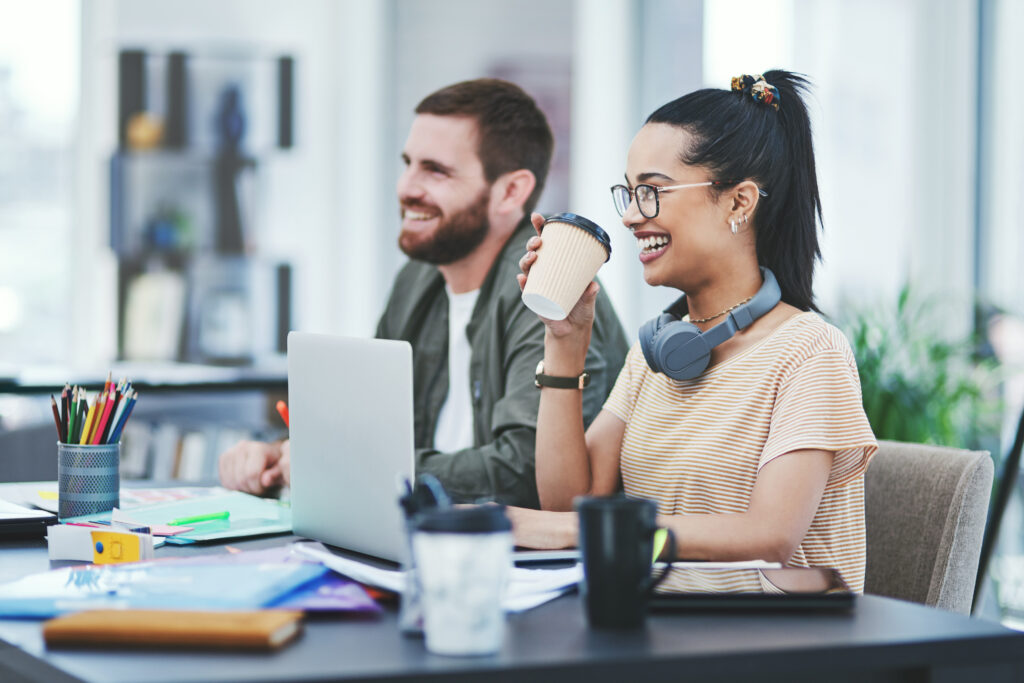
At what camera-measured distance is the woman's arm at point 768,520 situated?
1.19 meters

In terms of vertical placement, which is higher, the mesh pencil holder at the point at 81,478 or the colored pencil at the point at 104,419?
the colored pencil at the point at 104,419

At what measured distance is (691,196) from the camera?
1445 mm

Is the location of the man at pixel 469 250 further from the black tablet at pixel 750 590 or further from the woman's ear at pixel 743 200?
the black tablet at pixel 750 590

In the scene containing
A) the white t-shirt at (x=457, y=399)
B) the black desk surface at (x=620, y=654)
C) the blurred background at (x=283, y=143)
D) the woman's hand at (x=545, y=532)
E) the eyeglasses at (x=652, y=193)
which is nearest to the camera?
the black desk surface at (x=620, y=654)

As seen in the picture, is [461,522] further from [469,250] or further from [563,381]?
[469,250]

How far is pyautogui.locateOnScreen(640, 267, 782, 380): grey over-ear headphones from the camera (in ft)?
4.62

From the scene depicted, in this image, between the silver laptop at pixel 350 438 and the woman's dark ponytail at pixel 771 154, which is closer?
the silver laptop at pixel 350 438

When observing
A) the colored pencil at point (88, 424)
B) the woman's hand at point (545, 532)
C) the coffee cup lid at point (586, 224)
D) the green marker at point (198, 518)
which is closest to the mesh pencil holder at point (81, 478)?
the colored pencil at point (88, 424)

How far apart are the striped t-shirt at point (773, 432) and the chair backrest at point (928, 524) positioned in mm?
122

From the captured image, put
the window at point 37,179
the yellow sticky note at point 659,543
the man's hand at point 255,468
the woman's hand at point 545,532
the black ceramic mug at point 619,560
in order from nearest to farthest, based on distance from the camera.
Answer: the black ceramic mug at point 619,560
the yellow sticky note at point 659,543
the woman's hand at point 545,532
the man's hand at point 255,468
the window at point 37,179

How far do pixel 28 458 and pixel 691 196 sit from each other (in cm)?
173

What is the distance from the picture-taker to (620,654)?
817 millimetres

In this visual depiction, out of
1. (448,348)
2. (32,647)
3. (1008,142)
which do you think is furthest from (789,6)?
(32,647)

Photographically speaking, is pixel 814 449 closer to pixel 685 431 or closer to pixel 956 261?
pixel 685 431
